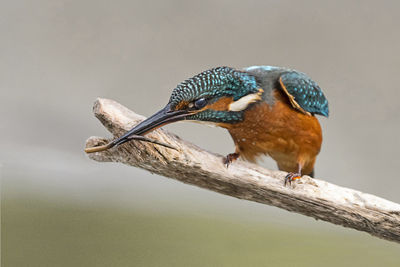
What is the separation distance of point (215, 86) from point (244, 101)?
0.15m

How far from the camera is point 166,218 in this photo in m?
2.51

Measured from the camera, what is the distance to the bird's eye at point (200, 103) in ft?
4.41

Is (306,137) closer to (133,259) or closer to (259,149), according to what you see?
(259,149)

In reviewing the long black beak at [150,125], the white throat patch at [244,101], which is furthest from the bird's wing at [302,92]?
the long black beak at [150,125]

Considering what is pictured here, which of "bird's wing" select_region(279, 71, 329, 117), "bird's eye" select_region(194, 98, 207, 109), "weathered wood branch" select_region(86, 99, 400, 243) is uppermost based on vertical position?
"bird's wing" select_region(279, 71, 329, 117)

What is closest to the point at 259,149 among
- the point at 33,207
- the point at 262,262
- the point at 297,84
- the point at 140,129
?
the point at 297,84

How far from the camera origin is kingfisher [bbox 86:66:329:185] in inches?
52.1

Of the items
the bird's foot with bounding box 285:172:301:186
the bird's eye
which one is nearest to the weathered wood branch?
the bird's foot with bounding box 285:172:301:186

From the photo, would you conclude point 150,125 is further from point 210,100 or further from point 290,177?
point 290,177

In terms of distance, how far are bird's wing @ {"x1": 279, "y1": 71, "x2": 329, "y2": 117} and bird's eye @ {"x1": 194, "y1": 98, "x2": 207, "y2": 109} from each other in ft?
1.15

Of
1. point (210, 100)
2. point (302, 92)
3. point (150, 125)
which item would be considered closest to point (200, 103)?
point (210, 100)

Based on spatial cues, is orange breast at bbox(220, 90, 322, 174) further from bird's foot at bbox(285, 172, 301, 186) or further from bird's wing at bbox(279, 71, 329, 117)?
bird's foot at bbox(285, 172, 301, 186)

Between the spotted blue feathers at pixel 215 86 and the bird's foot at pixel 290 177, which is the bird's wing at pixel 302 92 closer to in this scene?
the spotted blue feathers at pixel 215 86

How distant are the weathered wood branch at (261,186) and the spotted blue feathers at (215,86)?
169 mm
